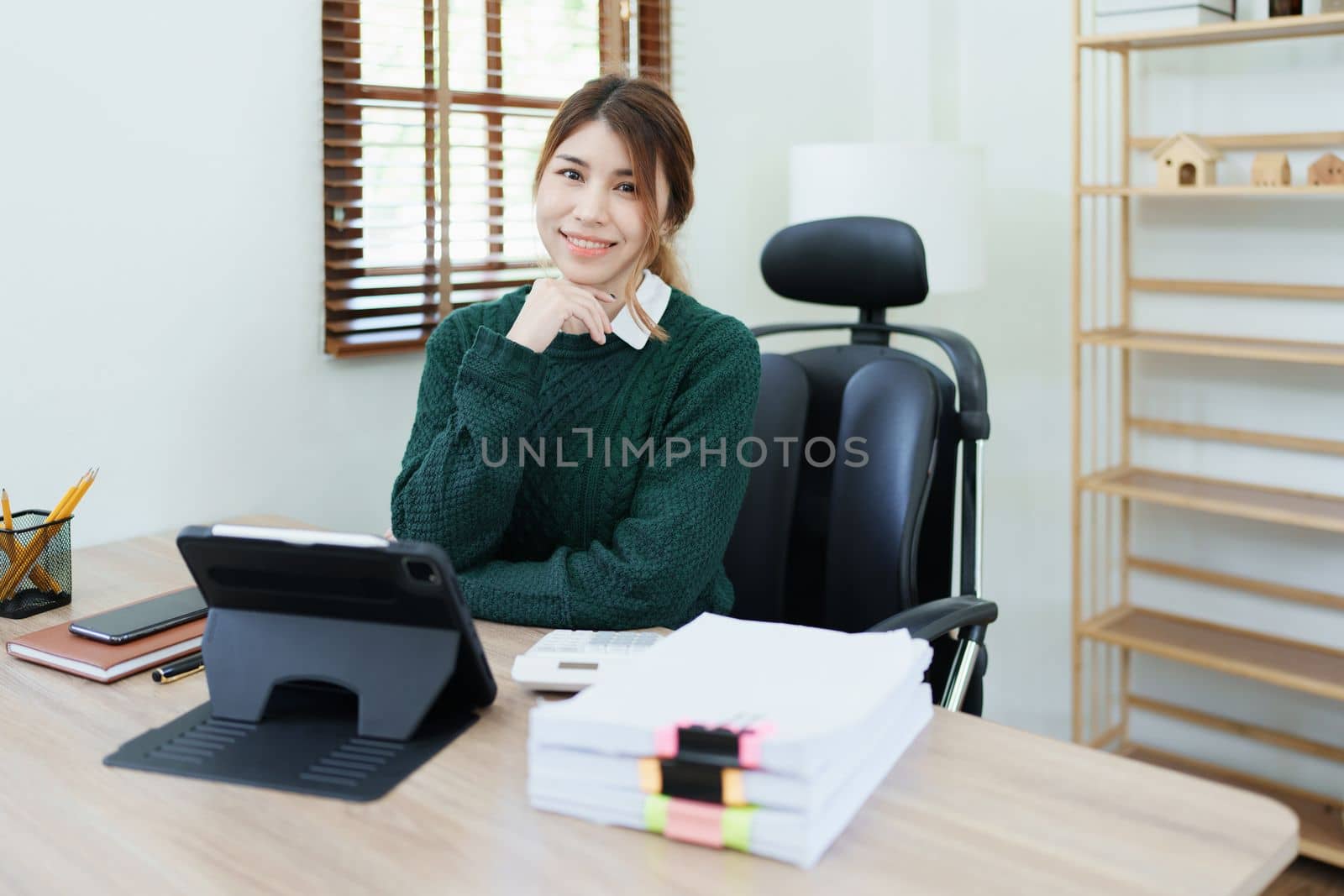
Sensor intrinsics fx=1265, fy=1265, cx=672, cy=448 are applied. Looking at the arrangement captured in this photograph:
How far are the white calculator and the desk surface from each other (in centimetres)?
9

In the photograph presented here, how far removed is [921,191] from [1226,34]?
25.8 inches

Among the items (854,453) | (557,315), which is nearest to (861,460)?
(854,453)

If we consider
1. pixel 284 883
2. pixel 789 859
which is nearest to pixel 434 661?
pixel 284 883

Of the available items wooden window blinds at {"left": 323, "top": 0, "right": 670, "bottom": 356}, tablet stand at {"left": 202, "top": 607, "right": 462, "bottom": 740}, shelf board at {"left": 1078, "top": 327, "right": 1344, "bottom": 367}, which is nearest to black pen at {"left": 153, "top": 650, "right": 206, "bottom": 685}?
tablet stand at {"left": 202, "top": 607, "right": 462, "bottom": 740}

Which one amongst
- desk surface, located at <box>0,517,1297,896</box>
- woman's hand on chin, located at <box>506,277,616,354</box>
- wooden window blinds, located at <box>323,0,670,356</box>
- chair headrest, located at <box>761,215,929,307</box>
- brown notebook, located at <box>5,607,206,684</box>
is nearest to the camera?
desk surface, located at <box>0,517,1297,896</box>

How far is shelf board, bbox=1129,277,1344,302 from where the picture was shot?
2.61 metres

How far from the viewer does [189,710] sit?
1251 mm

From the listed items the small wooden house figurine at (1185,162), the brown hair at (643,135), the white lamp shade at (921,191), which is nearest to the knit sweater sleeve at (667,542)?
the brown hair at (643,135)

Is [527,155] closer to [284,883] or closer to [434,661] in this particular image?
[434,661]

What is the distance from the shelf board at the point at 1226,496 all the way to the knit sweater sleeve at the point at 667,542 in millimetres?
1335

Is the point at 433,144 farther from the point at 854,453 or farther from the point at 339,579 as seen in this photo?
the point at 339,579

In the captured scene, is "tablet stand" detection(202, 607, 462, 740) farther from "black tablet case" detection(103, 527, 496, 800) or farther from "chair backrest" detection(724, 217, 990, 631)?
"chair backrest" detection(724, 217, 990, 631)

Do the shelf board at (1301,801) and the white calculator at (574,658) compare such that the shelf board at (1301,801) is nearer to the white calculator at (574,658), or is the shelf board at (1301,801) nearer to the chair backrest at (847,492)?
the chair backrest at (847,492)

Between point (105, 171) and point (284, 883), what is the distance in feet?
4.59
